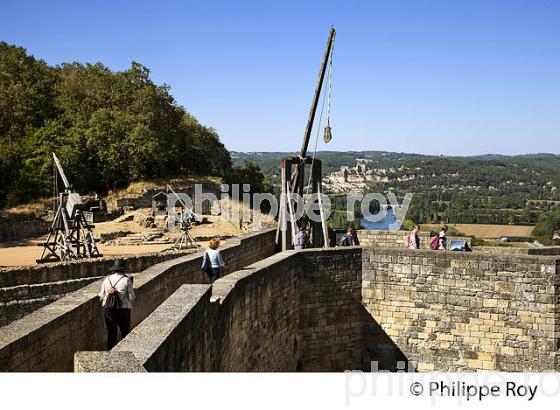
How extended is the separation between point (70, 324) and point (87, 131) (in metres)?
31.5

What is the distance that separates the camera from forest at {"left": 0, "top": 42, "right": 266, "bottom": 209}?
34.2m

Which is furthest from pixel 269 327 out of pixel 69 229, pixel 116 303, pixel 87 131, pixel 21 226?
pixel 87 131

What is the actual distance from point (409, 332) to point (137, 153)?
2790 cm

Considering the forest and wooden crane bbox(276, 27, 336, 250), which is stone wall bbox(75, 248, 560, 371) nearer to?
wooden crane bbox(276, 27, 336, 250)

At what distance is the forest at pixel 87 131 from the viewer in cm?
3425

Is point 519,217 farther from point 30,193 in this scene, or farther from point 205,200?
point 30,193

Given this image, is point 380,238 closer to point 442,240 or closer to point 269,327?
point 442,240

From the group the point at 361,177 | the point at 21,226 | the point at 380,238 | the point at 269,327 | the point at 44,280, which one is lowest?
the point at 361,177

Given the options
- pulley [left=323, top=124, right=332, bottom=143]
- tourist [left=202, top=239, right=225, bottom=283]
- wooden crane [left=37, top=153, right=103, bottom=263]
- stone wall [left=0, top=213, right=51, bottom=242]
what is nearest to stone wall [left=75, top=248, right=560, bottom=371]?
tourist [left=202, top=239, right=225, bottom=283]

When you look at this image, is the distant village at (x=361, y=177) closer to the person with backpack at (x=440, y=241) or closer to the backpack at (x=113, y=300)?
the person with backpack at (x=440, y=241)

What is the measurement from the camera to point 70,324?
21.9 feet

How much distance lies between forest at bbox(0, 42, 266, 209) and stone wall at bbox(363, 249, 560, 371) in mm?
25752

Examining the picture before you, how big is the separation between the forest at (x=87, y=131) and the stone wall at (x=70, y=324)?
25638 mm

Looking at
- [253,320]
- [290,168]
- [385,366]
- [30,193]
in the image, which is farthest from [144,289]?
[30,193]
